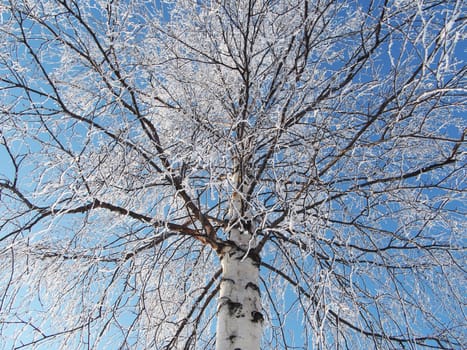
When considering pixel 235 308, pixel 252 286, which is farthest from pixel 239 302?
pixel 252 286

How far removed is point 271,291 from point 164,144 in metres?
1.39

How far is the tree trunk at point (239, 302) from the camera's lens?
2.10 metres

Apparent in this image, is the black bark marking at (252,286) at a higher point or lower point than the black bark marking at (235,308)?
higher

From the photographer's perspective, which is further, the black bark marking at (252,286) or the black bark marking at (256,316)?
the black bark marking at (252,286)

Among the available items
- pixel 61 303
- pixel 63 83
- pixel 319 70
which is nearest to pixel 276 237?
pixel 319 70

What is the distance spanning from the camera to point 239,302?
2.24 meters

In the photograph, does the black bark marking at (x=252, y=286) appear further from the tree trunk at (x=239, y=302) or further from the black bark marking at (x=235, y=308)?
the black bark marking at (x=235, y=308)

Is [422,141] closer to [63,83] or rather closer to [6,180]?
[63,83]

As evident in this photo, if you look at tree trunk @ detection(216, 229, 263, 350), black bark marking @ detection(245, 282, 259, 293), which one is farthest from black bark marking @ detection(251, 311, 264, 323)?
black bark marking @ detection(245, 282, 259, 293)

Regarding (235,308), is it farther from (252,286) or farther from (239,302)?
(252,286)

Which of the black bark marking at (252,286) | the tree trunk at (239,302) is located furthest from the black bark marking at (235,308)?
the black bark marking at (252,286)

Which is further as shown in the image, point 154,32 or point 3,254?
point 154,32

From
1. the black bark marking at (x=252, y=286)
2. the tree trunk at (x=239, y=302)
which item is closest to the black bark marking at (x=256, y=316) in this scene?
the tree trunk at (x=239, y=302)

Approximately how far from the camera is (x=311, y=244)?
196 cm
